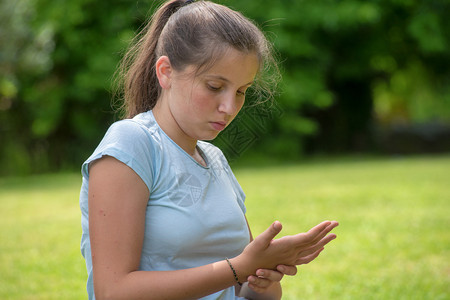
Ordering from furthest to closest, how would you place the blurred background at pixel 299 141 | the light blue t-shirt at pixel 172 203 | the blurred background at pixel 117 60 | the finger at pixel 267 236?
the blurred background at pixel 117 60, the blurred background at pixel 299 141, the light blue t-shirt at pixel 172 203, the finger at pixel 267 236

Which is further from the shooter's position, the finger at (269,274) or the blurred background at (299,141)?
the blurred background at (299,141)

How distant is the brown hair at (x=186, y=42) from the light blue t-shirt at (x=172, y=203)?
196 millimetres

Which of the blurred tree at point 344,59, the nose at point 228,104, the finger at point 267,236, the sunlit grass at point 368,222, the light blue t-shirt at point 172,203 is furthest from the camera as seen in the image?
the blurred tree at point 344,59

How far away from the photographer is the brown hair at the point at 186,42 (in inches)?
69.1

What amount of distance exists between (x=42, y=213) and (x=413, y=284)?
5.38 m

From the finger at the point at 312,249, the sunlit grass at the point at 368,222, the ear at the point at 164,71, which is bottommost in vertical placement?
the sunlit grass at the point at 368,222

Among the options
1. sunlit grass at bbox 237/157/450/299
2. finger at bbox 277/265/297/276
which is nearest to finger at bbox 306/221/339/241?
finger at bbox 277/265/297/276

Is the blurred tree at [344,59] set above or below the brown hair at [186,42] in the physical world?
below

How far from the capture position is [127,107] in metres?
2.16

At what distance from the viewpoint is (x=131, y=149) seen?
64.8 inches

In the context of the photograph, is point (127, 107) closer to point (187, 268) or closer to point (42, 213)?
point (187, 268)

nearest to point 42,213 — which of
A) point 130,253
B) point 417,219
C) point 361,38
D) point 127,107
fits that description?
point 417,219

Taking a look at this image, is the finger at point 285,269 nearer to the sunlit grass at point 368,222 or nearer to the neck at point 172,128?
the neck at point 172,128

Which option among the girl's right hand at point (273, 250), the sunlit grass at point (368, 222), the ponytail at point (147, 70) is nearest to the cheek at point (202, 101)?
the ponytail at point (147, 70)
